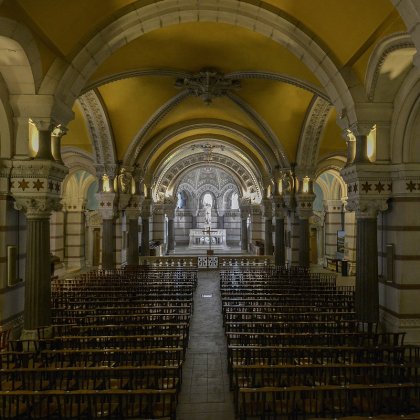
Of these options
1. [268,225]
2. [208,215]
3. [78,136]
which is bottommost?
[268,225]

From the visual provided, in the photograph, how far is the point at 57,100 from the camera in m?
8.41

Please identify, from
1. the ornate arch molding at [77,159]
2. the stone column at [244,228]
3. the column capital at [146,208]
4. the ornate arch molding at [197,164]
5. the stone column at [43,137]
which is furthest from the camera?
the stone column at [244,228]

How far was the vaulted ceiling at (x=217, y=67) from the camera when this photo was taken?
7.88 meters

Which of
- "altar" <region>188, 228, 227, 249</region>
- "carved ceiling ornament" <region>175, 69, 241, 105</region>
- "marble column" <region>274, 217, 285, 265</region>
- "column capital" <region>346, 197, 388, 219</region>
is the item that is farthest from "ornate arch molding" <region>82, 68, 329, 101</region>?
"altar" <region>188, 228, 227, 249</region>

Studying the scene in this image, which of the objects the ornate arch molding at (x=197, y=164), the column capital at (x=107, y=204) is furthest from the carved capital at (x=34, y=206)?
the ornate arch molding at (x=197, y=164)

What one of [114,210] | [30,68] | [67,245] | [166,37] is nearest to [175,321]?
[30,68]

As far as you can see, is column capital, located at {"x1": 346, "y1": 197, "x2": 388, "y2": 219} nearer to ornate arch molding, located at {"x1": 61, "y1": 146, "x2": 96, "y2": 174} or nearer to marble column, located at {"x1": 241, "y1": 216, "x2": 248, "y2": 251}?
ornate arch molding, located at {"x1": 61, "y1": 146, "x2": 96, "y2": 174}

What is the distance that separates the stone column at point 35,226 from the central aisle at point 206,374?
3353mm

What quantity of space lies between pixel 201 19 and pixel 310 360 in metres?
7.87

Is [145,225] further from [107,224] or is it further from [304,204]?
[304,204]

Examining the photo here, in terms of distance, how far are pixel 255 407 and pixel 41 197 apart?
232 inches

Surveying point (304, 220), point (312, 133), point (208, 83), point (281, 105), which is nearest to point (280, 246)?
point (304, 220)

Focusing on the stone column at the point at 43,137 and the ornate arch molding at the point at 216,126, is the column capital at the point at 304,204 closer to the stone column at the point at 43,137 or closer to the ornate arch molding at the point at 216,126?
the ornate arch molding at the point at 216,126

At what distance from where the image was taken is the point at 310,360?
22.6 feet
